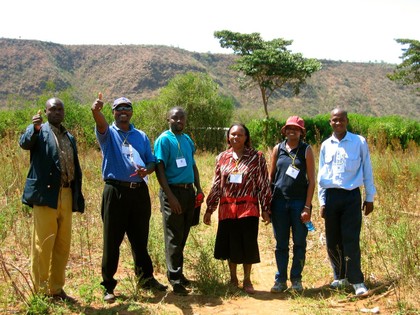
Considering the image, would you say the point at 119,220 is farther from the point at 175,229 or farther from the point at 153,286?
the point at 153,286

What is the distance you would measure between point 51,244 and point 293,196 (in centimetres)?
227

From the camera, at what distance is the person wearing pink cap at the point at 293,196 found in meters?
4.52

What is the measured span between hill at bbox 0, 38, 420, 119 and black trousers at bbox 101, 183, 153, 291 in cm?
3841

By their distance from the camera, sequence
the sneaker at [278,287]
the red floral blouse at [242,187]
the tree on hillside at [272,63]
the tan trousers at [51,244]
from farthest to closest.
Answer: the tree on hillside at [272,63] < the sneaker at [278,287] < the red floral blouse at [242,187] < the tan trousers at [51,244]

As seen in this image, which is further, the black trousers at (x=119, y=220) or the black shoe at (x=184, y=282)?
the black shoe at (x=184, y=282)

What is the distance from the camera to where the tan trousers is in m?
3.84

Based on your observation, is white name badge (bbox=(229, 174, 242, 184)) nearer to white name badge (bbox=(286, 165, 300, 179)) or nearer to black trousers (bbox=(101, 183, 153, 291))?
white name badge (bbox=(286, 165, 300, 179))

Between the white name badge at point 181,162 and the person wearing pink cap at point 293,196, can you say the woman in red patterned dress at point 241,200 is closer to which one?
the person wearing pink cap at point 293,196

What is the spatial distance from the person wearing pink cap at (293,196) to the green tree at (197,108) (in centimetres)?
1297

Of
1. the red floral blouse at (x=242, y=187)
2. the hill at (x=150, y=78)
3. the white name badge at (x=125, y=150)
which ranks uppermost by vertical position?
the hill at (x=150, y=78)

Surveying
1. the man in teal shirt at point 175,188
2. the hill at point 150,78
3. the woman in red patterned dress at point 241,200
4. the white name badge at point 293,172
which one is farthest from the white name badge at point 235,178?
the hill at point 150,78

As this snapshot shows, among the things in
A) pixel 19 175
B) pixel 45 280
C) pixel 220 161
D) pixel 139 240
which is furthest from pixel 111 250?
pixel 19 175

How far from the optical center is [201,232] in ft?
23.1

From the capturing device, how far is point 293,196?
178 inches
